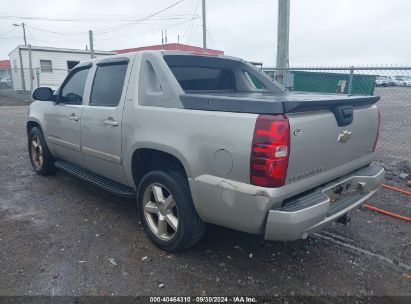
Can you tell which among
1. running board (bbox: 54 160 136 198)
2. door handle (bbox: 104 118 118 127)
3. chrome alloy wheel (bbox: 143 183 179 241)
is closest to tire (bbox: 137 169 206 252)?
chrome alloy wheel (bbox: 143 183 179 241)

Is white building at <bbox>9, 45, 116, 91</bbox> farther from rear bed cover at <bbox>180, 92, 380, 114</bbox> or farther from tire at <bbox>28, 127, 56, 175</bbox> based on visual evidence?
rear bed cover at <bbox>180, 92, 380, 114</bbox>

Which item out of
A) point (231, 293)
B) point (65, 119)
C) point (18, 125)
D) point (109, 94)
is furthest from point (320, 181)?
point (18, 125)

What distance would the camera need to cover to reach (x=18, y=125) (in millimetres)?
11742

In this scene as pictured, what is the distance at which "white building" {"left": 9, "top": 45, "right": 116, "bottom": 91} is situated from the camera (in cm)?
2406

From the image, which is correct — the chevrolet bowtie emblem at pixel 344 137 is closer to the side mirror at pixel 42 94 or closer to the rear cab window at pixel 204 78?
the rear cab window at pixel 204 78

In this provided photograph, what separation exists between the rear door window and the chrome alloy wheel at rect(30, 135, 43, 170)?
78.4 inches

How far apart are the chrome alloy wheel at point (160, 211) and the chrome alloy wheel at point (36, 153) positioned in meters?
2.92

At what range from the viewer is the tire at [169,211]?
2924 millimetres

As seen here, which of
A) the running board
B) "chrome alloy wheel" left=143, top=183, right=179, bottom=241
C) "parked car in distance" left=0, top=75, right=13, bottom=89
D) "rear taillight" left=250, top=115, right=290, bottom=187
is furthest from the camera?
"parked car in distance" left=0, top=75, right=13, bottom=89

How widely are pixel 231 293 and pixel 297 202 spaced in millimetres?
903

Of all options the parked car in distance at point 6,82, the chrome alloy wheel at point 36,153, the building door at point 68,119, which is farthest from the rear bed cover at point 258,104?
the parked car in distance at point 6,82

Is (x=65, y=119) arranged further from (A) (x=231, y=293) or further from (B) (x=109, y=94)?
(A) (x=231, y=293)

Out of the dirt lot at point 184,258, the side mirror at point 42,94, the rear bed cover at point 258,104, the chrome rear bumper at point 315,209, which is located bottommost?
the dirt lot at point 184,258

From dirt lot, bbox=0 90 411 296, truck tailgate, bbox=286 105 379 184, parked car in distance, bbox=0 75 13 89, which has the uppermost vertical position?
parked car in distance, bbox=0 75 13 89
